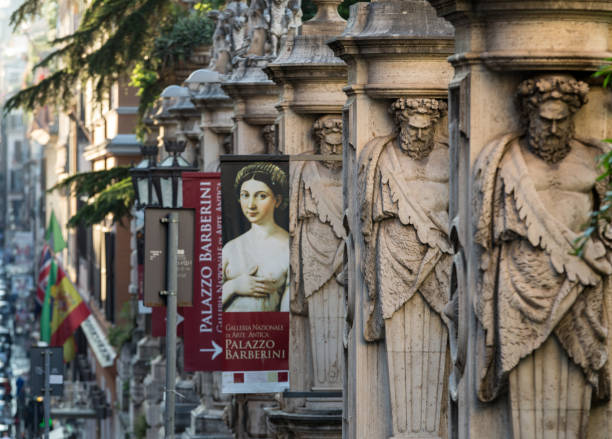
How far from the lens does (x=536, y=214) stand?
8.20 metres

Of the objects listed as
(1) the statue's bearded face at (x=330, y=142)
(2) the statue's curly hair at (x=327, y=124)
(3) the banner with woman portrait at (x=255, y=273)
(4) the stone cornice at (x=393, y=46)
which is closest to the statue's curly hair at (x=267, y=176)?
(3) the banner with woman portrait at (x=255, y=273)

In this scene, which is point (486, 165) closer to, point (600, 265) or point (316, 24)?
point (600, 265)

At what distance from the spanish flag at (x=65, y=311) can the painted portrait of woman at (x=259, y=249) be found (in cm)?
2377

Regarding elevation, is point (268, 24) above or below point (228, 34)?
below

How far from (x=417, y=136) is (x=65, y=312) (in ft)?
95.2

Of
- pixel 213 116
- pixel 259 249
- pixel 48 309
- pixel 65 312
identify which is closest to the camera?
pixel 259 249

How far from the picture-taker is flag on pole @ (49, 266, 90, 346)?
38875 millimetres

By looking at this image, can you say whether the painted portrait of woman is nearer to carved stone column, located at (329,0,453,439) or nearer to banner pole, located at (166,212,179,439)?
banner pole, located at (166,212,179,439)

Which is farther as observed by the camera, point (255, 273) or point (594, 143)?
point (255, 273)

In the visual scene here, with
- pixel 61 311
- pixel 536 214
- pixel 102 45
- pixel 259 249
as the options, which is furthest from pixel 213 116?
pixel 61 311

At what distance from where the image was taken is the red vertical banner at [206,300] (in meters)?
19.0

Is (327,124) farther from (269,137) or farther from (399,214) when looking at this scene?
(399,214)

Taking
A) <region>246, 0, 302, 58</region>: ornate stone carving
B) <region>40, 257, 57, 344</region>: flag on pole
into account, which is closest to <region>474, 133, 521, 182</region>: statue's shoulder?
<region>246, 0, 302, 58</region>: ornate stone carving

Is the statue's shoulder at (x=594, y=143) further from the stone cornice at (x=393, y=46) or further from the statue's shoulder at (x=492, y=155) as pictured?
the stone cornice at (x=393, y=46)
